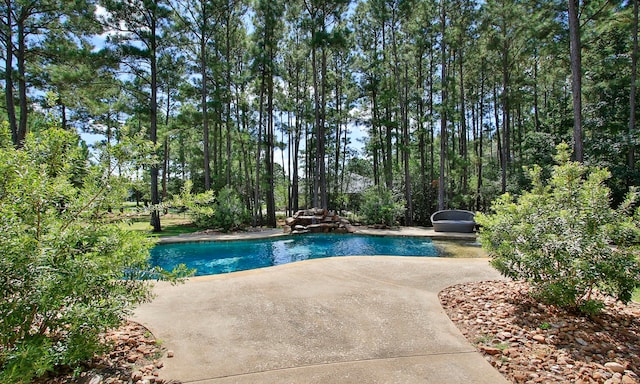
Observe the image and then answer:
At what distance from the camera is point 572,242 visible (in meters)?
2.69

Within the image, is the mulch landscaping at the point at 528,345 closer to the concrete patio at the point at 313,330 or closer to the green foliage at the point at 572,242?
the concrete patio at the point at 313,330

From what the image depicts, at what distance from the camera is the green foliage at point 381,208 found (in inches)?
496

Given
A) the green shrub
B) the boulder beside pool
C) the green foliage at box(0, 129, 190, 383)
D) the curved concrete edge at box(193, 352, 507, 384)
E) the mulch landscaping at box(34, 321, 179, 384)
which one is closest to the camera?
the green foliage at box(0, 129, 190, 383)

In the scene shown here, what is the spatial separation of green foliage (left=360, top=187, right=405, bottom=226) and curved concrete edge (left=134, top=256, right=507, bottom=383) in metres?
8.03

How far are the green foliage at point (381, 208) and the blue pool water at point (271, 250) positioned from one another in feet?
6.62

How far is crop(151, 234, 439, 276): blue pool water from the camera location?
7832 mm

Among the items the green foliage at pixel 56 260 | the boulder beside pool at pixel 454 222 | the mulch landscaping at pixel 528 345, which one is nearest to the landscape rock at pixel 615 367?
the mulch landscaping at pixel 528 345

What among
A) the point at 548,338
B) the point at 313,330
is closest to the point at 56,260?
the point at 313,330

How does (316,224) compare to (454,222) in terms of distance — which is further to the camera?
(316,224)

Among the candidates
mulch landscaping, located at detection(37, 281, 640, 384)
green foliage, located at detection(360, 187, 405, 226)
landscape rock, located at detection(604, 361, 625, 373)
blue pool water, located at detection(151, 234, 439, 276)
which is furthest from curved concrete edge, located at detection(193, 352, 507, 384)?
green foliage, located at detection(360, 187, 405, 226)

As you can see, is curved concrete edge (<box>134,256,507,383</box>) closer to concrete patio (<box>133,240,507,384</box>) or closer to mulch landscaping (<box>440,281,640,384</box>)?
concrete patio (<box>133,240,507,384</box>)

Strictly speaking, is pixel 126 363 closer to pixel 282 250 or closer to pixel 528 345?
pixel 528 345

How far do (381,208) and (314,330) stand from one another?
10.2 m

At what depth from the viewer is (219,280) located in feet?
14.3
